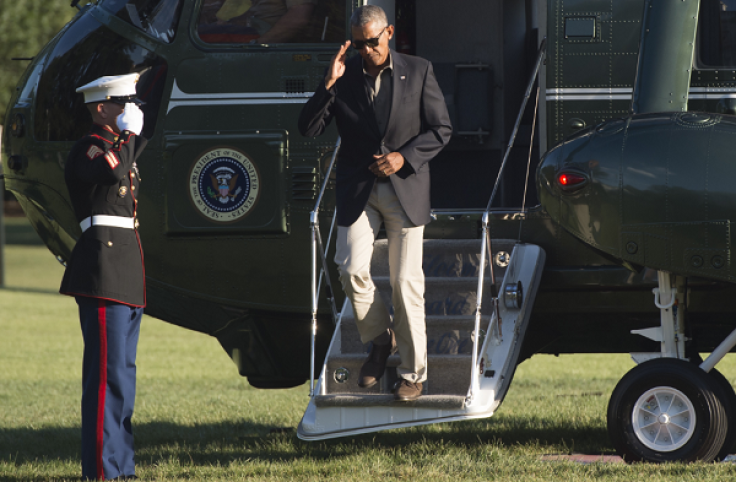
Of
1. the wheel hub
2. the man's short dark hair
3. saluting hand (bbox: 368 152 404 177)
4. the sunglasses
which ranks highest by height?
the man's short dark hair

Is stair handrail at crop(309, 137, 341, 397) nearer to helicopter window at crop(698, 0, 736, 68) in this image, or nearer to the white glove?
the white glove

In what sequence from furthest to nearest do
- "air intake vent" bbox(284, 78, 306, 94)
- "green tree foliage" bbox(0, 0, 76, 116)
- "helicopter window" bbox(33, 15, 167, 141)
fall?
1. "green tree foliage" bbox(0, 0, 76, 116)
2. "helicopter window" bbox(33, 15, 167, 141)
3. "air intake vent" bbox(284, 78, 306, 94)

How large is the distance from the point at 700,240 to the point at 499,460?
1676 millimetres

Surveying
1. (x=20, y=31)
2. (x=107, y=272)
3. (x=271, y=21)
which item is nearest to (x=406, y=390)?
(x=107, y=272)

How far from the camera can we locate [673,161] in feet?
16.8

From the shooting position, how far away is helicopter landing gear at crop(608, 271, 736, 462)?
5.10 meters

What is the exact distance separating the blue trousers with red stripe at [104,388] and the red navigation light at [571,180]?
2395mm

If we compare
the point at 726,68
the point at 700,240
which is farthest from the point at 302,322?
the point at 726,68

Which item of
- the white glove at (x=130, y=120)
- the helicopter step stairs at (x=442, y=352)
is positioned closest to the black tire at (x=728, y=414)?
the helicopter step stairs at (x=442, y=352)

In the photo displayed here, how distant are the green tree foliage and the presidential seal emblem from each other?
22.2 meters

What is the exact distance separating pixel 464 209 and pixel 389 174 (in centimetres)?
129

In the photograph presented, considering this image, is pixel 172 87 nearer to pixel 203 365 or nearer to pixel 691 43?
pixel 691 43

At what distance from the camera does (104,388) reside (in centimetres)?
502

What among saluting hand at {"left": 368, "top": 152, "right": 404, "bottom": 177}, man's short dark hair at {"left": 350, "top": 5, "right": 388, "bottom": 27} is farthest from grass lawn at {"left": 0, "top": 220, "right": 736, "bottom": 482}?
man's short dark hair at {"left": 350, "top": 5, "right": 388, "bottom": 27}
